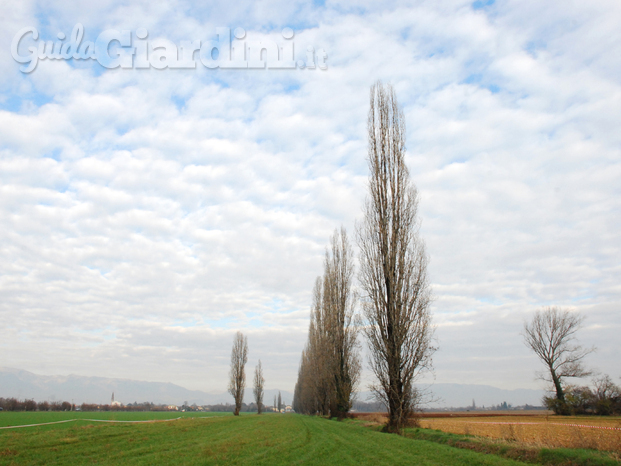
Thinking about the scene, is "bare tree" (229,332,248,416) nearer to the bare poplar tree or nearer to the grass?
the grass

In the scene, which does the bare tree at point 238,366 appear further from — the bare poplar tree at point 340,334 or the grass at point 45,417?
the bare poplar tree at point 340,334

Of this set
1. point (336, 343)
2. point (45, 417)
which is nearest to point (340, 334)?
point (336, 343)

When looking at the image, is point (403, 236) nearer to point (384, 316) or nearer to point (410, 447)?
point (384, 316)

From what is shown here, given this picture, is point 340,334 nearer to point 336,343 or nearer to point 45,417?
point 336,343

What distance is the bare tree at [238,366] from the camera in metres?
60.2

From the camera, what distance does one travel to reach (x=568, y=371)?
34469mm

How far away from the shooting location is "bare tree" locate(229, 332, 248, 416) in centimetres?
6016

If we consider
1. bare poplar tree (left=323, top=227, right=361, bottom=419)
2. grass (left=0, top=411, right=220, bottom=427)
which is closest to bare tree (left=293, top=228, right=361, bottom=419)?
bare poplar tree (left=323, top=227, right=361, bottom=419)

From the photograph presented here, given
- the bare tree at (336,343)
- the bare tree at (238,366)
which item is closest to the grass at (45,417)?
the bare tree at (238,366)

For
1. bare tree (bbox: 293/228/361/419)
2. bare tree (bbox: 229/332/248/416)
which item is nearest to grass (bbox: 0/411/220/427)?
bare tree (bbox: 229/332/248/416)

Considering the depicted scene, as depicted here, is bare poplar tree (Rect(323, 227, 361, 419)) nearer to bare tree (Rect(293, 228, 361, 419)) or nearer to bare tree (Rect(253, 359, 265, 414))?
bare tree (Rect(293, 228, 361, 419))

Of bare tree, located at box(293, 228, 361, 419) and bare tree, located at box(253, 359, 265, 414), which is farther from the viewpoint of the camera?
bare tree, located at box(253, 359, 265, 414)

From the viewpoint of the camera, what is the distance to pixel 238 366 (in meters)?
62.0

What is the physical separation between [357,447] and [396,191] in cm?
1143
